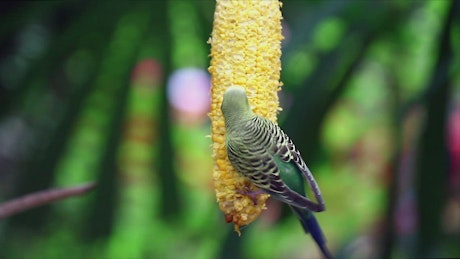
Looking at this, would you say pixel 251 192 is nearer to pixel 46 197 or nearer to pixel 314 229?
pixel 314 229

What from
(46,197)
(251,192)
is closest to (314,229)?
(251,192)

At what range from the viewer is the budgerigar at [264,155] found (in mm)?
359

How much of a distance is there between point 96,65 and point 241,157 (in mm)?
1201

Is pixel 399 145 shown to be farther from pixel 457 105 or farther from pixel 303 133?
pixel 457 105

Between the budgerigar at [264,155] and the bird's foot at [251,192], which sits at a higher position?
the budgerigar at [264,155]

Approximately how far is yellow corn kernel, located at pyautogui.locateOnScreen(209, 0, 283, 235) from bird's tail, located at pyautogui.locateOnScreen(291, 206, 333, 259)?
54mm

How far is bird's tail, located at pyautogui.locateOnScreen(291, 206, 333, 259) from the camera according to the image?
42 cm

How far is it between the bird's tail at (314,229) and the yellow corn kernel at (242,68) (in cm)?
5

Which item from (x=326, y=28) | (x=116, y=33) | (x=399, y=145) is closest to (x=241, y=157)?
(x=399, y=145)

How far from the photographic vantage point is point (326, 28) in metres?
1.72

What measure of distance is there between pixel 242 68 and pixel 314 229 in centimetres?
11

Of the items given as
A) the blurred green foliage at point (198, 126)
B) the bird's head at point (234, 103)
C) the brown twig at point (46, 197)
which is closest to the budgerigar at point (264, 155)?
the bird's head at point (234, 103)

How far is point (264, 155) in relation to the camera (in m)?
0.39

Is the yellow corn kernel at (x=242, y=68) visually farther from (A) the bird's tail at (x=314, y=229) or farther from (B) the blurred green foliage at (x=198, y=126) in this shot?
(B) the blurred green foliage at (x=198, y=126)
